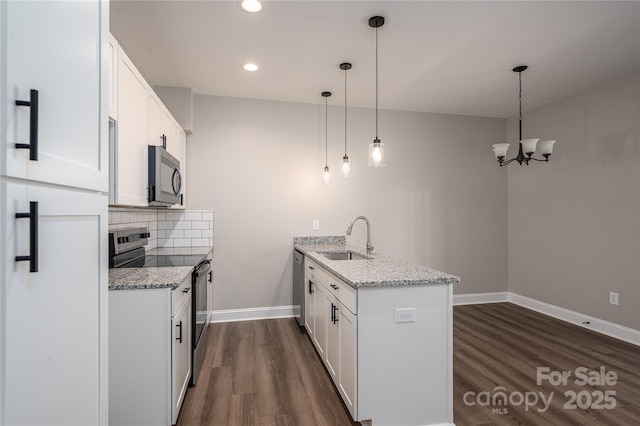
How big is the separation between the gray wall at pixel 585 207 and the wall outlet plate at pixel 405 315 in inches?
112

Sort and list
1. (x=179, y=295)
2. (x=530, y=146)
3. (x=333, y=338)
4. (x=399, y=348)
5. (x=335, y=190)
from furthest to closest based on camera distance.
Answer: (x=335, y=190) → (x=530, y=146) → (x=333, y=338) → (x=179, y=295) → (x=399, y=348)

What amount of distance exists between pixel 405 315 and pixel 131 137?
6.38ft

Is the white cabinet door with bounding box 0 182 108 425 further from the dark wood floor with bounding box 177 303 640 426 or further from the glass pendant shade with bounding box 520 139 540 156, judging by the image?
the glass pendant shade with bounding box 520 139 540 156

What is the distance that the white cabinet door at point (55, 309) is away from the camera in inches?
25.3

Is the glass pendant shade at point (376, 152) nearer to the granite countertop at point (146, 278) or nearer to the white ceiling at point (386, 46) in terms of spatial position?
the white ceiling at point (386, 46)

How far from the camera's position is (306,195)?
4102mm

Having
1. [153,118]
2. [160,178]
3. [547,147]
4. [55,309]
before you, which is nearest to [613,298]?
[547,147]

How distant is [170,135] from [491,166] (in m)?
4.07

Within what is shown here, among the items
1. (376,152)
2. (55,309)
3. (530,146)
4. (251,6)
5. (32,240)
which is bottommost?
(55,309)

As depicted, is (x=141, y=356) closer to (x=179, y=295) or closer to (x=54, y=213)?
(x=179, y=295)

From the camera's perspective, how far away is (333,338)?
2312 mm

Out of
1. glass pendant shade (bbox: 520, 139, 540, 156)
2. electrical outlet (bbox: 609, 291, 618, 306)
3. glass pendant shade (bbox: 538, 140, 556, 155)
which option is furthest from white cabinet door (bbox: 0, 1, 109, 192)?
electrical outlet (bbox: 609, 291, 618, 306)

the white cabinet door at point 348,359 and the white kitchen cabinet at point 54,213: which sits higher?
the white kitchen cabinet at point 54,213

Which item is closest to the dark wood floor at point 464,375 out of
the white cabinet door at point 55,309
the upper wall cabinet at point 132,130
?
the white cabinet door at point 55,309
